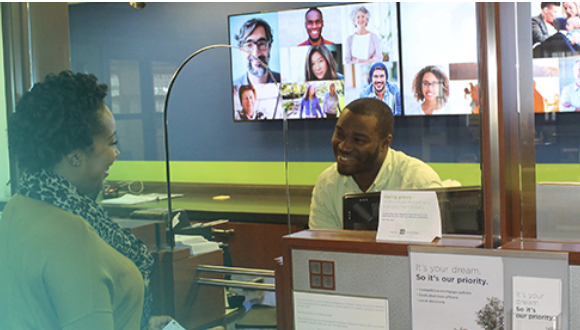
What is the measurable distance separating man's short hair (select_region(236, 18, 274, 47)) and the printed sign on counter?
9.14 feet

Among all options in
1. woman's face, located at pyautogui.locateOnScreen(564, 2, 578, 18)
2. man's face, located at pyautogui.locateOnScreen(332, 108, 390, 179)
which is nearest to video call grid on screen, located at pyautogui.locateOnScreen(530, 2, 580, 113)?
woman's face, located at pyautogui.locateOnScreen(564, 2, 578, 18)

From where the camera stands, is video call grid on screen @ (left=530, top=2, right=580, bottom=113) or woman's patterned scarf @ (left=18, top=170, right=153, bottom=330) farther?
woman's patterned scarf @ (left=18, top=170, right=153, bottom=330)

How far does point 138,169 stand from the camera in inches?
63.0

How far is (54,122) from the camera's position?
122 cm

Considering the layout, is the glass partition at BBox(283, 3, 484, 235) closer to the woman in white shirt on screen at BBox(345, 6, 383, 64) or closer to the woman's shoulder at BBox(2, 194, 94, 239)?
the woman in white shirt on screen at BBox(345, 6, 383, 64)

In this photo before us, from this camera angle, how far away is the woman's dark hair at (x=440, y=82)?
1.37 metres

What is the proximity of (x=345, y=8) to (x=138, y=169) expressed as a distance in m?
2.33

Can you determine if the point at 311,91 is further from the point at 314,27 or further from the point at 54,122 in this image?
the point at 54,122

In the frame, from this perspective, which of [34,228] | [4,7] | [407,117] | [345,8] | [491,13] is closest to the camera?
[491,13]

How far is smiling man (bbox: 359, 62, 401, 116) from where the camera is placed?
1.61 meters

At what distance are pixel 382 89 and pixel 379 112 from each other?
46 cm

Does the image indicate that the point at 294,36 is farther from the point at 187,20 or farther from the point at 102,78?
the point at 102,78

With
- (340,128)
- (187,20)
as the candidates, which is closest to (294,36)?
(187,20)

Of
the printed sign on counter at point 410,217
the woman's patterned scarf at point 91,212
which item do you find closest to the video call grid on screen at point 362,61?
the printed sign on counter at point 410,217
